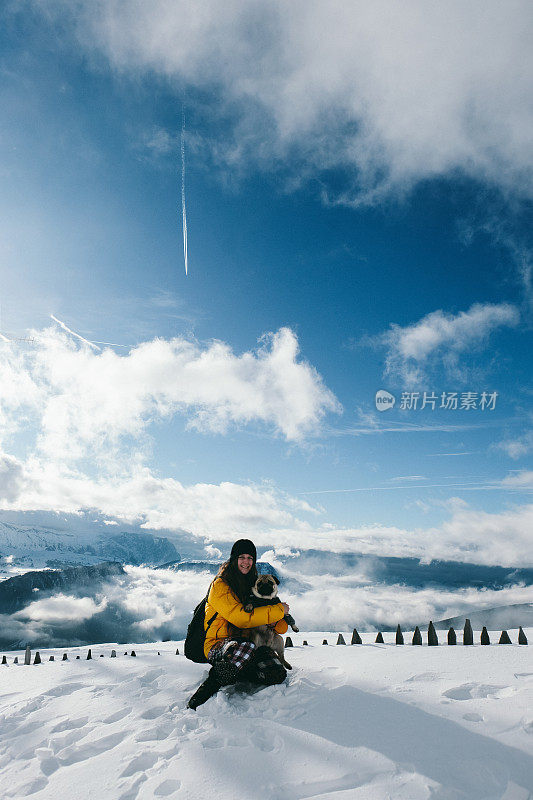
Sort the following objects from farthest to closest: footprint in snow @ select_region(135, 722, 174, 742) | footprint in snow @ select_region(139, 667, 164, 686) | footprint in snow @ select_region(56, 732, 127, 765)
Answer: footprint in snow @ select_region(139, 667, 164, 686) → footprint in snow @ select_region(135, 722, 174, 742) → footprint in snow @ select_region(56, 732, 127, 765)

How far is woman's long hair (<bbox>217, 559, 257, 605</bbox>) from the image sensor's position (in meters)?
6.51

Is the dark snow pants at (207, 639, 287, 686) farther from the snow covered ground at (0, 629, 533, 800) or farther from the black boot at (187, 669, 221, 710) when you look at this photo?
the snow covered ground at (0, 629, 533, 800)

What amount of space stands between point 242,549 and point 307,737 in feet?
8.76

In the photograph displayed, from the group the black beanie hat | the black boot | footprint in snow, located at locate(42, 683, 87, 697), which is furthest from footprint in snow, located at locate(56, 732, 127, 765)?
footprint in snow, located at locate(42, 683, 87, 697)

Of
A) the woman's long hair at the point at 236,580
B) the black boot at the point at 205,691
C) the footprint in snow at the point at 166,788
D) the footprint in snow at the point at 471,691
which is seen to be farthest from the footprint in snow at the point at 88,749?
the footprint in snow at the point at 471,691

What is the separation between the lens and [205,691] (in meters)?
6.01

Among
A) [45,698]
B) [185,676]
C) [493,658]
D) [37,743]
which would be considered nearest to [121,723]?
[37,743]

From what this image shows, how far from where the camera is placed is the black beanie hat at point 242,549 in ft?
22.0

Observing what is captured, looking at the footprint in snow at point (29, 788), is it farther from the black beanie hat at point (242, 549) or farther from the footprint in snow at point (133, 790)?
the black beanie hat at point (242, 549)

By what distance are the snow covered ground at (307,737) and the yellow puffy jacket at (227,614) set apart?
31.3 inches

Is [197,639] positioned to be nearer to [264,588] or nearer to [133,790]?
[264,588]

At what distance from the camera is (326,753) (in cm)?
414

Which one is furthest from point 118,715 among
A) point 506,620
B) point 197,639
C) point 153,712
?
point 506,620

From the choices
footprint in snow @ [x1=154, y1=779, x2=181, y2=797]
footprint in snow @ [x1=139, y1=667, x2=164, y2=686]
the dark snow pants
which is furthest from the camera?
footprint in snow @ [x1=139, y1=667, x2=164, y2=686]
